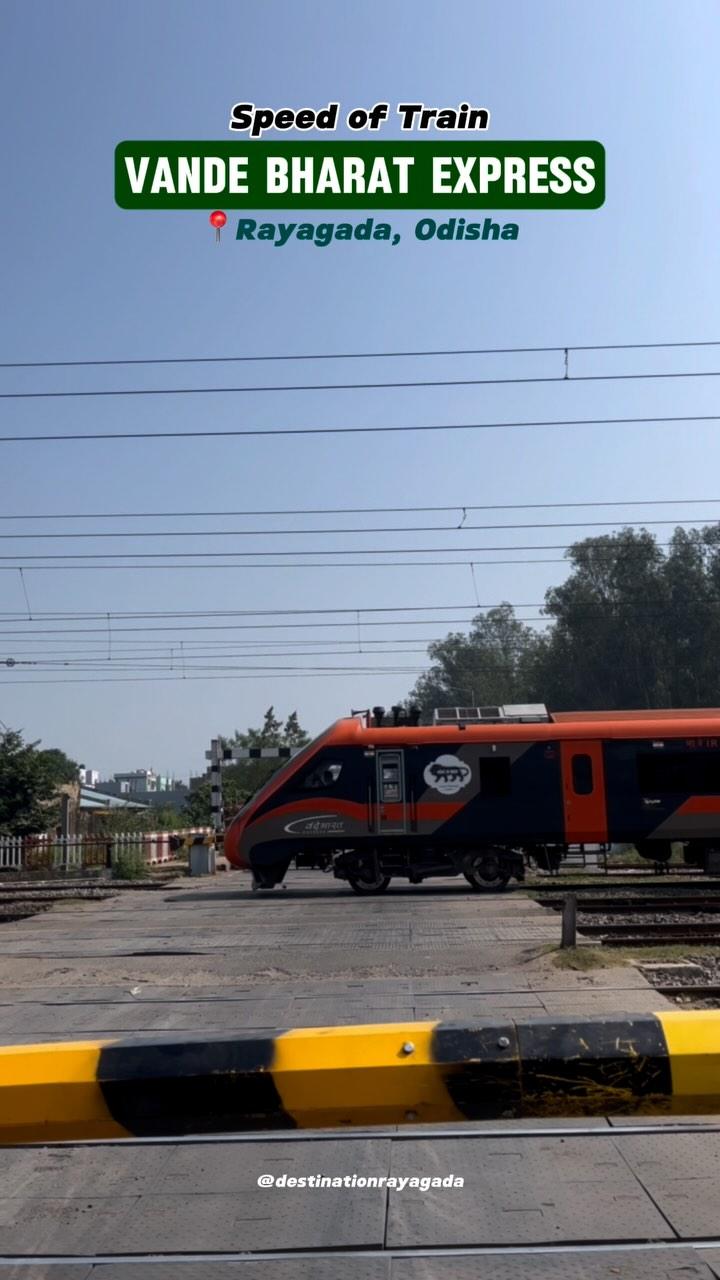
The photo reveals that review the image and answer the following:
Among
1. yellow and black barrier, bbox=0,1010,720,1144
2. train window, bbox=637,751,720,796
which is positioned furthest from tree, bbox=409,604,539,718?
yellow and black barrier, bbox=0,1010,720,1144

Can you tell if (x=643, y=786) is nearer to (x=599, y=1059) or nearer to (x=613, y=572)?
(x=599, y=1059)

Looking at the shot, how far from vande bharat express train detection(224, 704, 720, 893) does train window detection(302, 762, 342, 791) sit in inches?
0.8

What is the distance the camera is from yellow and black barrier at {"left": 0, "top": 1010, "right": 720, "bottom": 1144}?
2.83 metres

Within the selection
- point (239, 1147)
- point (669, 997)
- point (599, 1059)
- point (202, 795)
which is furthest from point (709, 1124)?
point (202, 795)

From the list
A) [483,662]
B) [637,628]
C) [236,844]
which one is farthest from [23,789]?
[483,662]

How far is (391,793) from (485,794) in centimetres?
173

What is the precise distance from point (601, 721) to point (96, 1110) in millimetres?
20538

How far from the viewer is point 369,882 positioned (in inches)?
894

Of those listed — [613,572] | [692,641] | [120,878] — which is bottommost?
[120,878]

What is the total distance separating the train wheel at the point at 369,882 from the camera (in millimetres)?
22641

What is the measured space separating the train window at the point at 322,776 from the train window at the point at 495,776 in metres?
2.67

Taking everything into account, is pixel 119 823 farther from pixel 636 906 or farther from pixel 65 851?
pixel 636 906

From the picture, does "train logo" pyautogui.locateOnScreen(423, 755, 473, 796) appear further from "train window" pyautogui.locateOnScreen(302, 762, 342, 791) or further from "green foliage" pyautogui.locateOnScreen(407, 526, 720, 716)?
"green foliage" pyautogui.locateOnScreen(407, 526, 720, 716)

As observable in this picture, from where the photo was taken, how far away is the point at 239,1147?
575 cm
